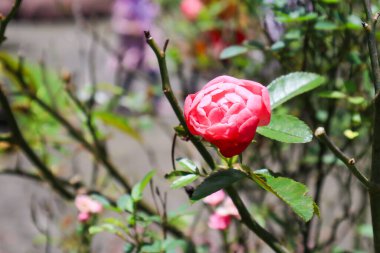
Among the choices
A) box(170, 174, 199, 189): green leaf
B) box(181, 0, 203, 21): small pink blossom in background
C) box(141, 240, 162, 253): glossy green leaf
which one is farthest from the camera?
box(181, 0, 203, 21): small pink blossom in background

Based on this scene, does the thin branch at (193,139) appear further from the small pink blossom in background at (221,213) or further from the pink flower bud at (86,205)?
the pink flower bud at (86,205)

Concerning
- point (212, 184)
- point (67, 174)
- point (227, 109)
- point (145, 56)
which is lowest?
point (67, 174)

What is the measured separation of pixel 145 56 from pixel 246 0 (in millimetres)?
2217

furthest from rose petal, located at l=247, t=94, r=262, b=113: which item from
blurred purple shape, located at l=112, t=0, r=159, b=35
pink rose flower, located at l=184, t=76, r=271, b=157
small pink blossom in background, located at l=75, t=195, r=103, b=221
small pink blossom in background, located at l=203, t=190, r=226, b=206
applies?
blurred purple shape, located at l=112, t=0, r=159, b=35

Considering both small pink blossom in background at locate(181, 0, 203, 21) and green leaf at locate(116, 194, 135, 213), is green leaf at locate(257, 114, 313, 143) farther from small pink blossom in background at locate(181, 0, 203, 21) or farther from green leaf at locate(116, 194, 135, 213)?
small pink blossom in background at locate(181, 0, 203, 21)

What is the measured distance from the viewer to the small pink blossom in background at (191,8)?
280 cm

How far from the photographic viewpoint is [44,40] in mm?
5520

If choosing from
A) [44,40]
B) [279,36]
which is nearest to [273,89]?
[279,36]

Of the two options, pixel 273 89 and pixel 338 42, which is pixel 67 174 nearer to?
pixel 338 42

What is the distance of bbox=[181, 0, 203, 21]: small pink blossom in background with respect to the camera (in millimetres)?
2799

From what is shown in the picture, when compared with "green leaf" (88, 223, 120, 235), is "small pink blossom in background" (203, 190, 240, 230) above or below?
below

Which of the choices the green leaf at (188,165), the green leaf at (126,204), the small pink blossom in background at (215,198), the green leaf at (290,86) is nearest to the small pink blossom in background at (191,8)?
the small pink blossom in background at (215,198)

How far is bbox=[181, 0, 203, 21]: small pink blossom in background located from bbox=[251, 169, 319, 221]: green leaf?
1.93 meters

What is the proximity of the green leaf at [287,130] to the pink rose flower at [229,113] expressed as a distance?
0.24 feet
